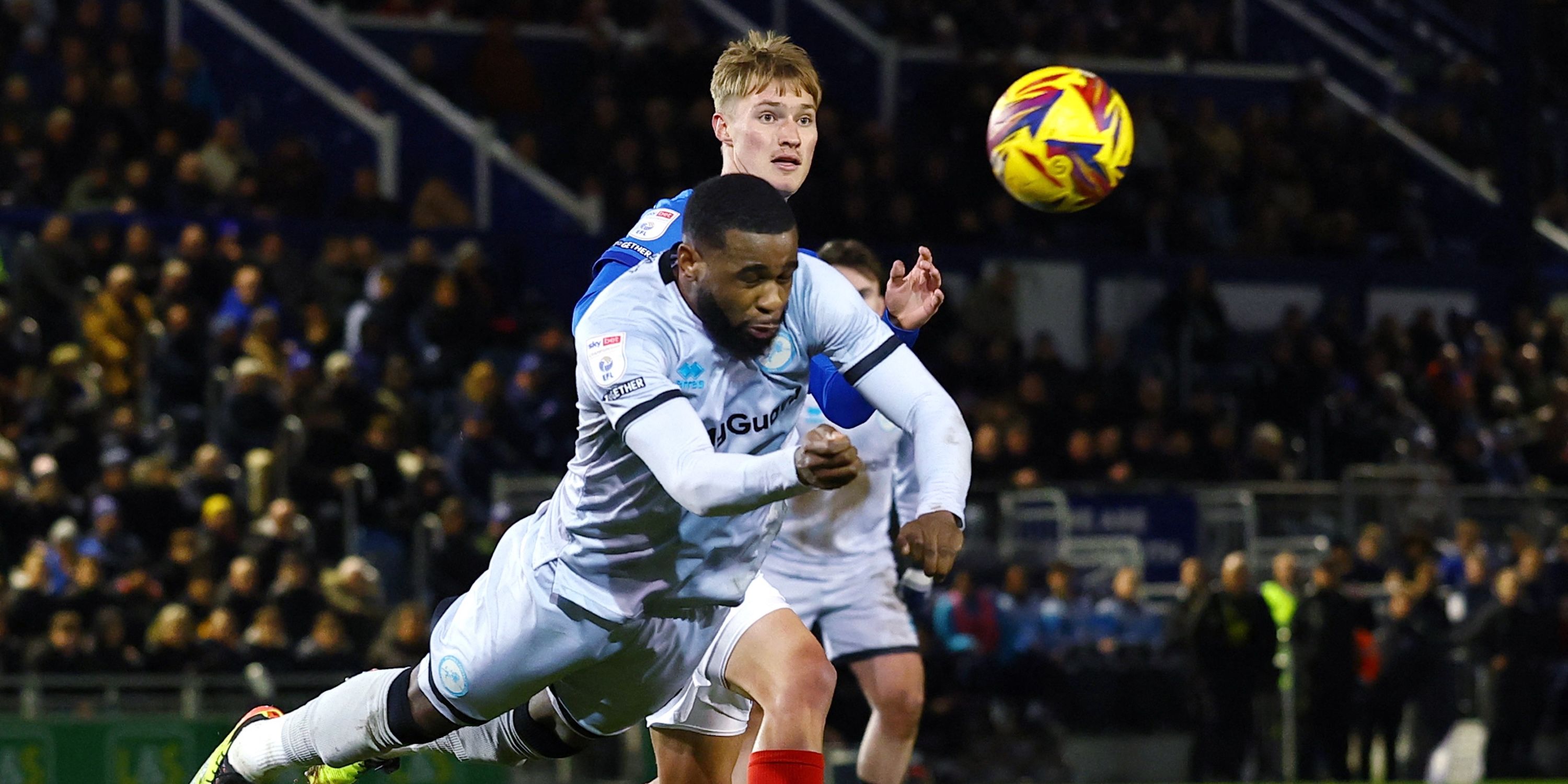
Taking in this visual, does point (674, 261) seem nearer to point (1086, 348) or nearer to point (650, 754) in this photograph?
point (650, 754)

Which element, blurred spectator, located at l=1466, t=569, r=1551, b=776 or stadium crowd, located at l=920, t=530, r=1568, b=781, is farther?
blurred spectator, located at l=1466, t=569, r=1551, b=776

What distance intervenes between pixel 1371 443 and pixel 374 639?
396 inches

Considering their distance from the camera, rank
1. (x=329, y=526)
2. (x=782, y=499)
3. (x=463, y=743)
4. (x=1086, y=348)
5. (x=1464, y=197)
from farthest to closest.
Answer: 1. (x=1464, y=197)
2. (x=1086, y=348)
3. (x=329, y=526)
4. (x=463, y=743)
5. (x=782, y=499)

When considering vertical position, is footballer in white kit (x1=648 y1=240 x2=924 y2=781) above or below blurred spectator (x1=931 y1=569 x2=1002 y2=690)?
below

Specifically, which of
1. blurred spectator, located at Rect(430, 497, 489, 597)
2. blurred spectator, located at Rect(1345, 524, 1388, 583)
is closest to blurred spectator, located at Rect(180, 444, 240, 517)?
blurred spectator, located at Rect(430, 497, 489, 597)

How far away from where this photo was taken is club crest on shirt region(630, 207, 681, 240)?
241 inches

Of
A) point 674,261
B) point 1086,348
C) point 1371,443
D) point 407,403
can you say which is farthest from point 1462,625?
point 674,261

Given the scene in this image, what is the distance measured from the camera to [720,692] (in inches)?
264

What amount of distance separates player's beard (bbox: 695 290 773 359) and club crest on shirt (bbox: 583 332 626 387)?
21cm

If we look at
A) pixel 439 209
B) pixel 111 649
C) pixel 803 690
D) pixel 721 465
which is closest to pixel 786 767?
pixel 803 690

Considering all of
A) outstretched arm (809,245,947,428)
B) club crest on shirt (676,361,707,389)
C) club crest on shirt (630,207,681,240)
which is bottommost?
club crest on shirt (676,361,707,389)

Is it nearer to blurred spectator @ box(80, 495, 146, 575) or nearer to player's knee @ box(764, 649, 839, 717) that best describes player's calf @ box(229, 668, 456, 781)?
player's knee @ box(764, 649, 839, 717)

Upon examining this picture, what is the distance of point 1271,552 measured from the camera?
56.9ft

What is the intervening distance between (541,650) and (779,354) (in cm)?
104
